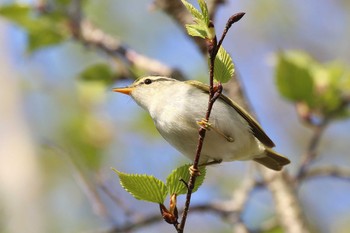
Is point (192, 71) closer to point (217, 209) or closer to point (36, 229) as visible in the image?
point (36, 229)

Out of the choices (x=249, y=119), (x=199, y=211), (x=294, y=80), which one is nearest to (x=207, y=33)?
(x=249, y=119)

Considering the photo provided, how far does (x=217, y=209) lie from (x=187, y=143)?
90 cm

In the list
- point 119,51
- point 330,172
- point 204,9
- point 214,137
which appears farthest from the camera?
point 119,51

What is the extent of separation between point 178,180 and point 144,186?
0.32 ft

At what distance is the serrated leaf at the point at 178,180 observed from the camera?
1.71 m

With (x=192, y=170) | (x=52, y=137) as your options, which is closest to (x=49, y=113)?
(x=52, y=137)

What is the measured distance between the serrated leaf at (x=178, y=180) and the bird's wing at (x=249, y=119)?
76 centimetres

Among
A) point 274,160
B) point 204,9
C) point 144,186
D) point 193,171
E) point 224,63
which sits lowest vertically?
point 274,160

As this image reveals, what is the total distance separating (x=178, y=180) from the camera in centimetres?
173

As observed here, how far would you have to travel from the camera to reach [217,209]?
10.1ft

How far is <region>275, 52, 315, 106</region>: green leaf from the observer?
324cm

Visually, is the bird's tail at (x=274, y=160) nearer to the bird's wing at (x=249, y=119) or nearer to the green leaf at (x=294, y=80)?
the bird's wing at (x=249, y=119)

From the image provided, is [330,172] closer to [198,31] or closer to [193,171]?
[193,171]

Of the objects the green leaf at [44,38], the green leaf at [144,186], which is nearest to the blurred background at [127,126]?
the green leaf at [44,38]
